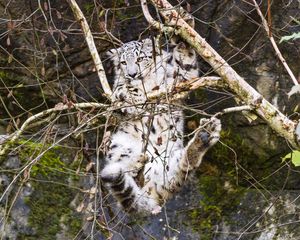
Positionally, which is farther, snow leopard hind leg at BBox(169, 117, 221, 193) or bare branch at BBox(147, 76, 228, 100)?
snow leopard hind leg at BBox(169, 117, 221, 193)

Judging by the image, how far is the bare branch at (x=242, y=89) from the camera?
12.3ft

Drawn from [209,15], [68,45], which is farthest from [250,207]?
[68,45]

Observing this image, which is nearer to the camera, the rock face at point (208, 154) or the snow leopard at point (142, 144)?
the snow leopard at point (142, 144)

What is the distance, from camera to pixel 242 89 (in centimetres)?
382

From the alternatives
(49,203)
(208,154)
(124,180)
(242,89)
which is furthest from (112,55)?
(242,89)

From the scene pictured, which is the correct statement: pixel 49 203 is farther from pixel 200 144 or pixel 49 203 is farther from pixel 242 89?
pixel 242 89

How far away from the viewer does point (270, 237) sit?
5.06 metres

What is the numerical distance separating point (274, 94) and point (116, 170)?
1.29 m

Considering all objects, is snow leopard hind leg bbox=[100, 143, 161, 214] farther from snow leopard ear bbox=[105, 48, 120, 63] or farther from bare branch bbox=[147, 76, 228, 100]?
bare branch bbox=[147, 76, 228, 100]

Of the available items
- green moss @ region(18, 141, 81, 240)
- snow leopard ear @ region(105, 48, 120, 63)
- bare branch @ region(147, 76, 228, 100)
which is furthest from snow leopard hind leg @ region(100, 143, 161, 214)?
bare branch @ region(147, 76, 228, 100)

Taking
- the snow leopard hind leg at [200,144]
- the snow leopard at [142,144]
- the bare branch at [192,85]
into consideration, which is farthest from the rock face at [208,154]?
the bare branch at [192,85]

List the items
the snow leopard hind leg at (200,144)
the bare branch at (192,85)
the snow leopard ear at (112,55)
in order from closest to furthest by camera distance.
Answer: the bare branch at (192,85) → the snow leopard hind leg at (200,144) → the snow leopard ear at (112,55)

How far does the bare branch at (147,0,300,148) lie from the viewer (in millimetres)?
3764

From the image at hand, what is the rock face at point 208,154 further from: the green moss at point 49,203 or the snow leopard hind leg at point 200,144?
the snow leopard hind leg at point 200,144
